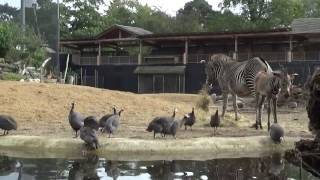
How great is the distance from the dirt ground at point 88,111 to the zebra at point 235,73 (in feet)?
3.05

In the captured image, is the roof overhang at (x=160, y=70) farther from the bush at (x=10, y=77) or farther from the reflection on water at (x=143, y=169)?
the reflection on water at (x=143, y=169)

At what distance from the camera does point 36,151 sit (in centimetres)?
1227

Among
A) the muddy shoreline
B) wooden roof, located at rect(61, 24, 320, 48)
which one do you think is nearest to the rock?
wooden roof, located at rect(61, 24, 320, 48)

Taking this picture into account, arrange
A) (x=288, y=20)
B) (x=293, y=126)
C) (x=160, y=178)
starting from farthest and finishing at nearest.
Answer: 1. (x=288, y=20)
2. (x=293, y=126)
3. (x=160, y=178)

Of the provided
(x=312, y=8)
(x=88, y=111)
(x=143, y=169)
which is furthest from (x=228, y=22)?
(x=143, y=169)

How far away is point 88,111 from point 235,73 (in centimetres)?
519

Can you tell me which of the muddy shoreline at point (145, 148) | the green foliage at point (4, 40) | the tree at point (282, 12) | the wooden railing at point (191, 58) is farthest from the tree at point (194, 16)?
the muddy shoreline at point (145, 148)

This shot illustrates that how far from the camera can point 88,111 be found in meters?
19.6

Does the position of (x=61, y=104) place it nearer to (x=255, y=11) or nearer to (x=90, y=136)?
(x=90, y=136)

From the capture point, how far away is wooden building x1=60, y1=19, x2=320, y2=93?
41125 millimetres

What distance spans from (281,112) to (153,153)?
15033 millimetres

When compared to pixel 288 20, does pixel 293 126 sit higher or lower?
lower

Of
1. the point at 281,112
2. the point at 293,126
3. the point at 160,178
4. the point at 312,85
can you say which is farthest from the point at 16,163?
the point at 281,112

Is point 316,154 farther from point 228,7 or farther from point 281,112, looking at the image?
point 228,7
